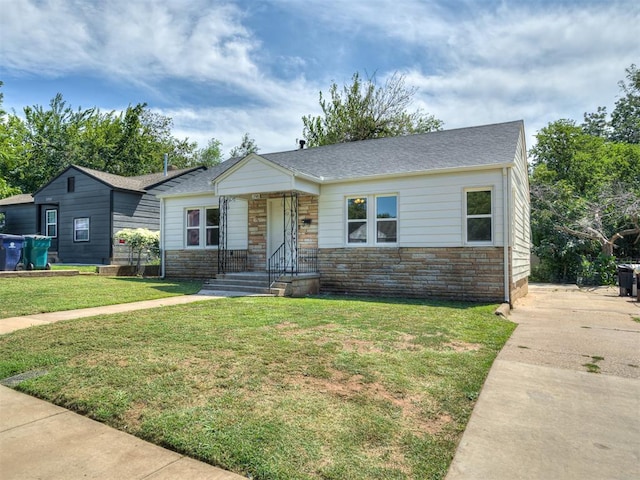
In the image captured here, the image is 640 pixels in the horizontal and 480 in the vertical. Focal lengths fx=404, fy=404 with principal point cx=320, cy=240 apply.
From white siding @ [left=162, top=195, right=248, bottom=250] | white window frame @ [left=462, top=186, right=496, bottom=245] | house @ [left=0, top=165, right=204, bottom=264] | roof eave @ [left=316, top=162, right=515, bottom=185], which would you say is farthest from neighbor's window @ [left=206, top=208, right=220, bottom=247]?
white window frame @ [left=462, top=186, right=496, bottom=245]

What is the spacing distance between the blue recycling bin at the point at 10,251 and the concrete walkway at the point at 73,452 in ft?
41.3

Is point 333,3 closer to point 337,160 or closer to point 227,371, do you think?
point 337,160

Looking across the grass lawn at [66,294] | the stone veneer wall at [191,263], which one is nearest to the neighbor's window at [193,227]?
the stone veneer wall at [191,263]

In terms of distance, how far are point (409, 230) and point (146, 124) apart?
36.3 m

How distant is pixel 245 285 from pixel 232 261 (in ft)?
8.32

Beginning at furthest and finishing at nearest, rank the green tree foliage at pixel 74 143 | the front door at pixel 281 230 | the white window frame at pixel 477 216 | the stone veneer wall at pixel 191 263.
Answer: the green tree foliage at pixel 74 143 → the stone veneer wall at pixel 191 263 → the front door at pixel 281 230 → the white window frame at pixel 477 216

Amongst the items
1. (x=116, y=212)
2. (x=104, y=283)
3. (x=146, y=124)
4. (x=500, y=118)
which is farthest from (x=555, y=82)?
(x=146, y=124)

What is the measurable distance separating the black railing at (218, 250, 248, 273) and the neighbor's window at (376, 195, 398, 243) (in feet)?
15.3

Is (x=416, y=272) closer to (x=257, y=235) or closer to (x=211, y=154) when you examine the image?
(x=257, y=235)

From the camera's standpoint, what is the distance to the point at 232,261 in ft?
44.3

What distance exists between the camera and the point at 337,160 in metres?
13.2

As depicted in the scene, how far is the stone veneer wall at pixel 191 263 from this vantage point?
46.2 feet

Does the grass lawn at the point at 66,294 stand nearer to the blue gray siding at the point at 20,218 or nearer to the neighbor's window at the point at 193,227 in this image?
the neighbor's window at the point at 193,227

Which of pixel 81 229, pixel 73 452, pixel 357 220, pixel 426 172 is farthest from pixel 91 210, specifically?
pixel 73 452
